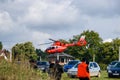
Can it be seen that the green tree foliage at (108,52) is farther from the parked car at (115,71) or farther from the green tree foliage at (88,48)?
the parked car at (115,71)

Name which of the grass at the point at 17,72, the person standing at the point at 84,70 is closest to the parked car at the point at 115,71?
the person standing at the point at 84,70

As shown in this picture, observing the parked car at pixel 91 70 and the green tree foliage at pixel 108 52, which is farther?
the green tree foliage at pixel 108 52

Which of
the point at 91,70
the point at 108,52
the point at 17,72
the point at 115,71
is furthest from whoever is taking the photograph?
the point at 108,52

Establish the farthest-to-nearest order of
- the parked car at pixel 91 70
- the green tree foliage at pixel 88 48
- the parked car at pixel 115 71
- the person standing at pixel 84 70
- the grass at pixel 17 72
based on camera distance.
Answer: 1. the green tree foliage at pixel 88 48
2. the parked car at pixel 115 71
3. the parked car at pixel 91 70
4. the person standing at pixel 84 70
5. the grass at pixel 17 72

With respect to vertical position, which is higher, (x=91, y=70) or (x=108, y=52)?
(x=108, y=52)

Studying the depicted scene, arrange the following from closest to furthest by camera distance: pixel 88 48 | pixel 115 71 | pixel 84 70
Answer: pixel 84 70, pixel 115 71, pixel 88 48

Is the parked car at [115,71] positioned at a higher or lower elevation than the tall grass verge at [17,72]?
higher

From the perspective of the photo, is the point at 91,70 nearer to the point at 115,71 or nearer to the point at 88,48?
the point at 115,71

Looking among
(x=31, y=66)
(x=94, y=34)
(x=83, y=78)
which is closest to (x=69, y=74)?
(x=83, y=78)

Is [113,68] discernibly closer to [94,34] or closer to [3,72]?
[3,72]

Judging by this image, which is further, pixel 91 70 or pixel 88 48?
pixel 88 48

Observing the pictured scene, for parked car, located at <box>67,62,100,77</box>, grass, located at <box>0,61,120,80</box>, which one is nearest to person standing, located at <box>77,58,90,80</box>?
grass, located at <box>0,61,120,80</box>

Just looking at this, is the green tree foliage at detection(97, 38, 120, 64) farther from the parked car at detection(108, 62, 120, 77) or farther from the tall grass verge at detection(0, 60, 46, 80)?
the tall grass verge at detection(0, 60, 46, 80)

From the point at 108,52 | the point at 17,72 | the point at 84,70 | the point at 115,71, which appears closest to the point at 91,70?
the point at 115,71
